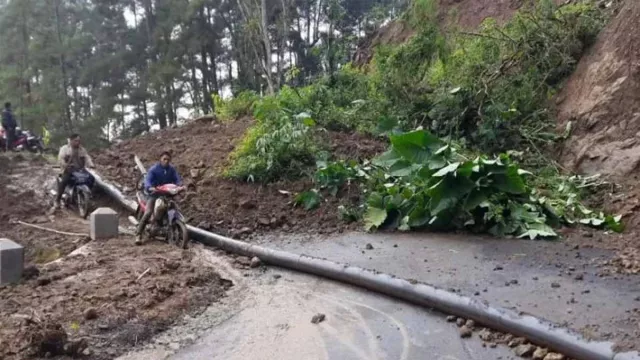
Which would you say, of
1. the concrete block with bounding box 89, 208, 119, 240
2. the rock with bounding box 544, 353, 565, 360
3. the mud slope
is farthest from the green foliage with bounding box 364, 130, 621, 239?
the concrete block with bounding box 89, 208, 119, 240

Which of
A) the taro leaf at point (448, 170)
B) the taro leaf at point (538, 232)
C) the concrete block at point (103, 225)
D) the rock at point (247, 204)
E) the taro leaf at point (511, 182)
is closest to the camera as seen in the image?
the taro leaf at point (538, 232)

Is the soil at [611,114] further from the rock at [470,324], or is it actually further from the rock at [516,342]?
the rock at [516,342]

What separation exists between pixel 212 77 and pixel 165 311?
29919mm

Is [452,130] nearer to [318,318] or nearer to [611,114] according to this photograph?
[611,114]

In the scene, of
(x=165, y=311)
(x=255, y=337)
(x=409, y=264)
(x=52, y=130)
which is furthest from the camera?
(x=52, y=130)

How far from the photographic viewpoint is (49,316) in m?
5.71

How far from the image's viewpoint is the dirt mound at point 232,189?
32.2 feet

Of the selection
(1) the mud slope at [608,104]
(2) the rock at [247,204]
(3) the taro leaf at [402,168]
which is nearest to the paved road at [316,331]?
(3) the taro leaf at [402,168]

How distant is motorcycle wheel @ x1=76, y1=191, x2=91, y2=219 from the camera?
38.4ft

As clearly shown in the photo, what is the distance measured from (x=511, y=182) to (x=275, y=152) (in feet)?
15.9

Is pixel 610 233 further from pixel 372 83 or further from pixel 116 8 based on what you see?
Answer: pixel 116 8

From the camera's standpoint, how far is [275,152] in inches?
454

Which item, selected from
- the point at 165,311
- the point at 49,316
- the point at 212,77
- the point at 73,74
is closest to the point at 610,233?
the point at 165,311

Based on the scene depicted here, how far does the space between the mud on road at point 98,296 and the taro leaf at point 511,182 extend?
386cm
